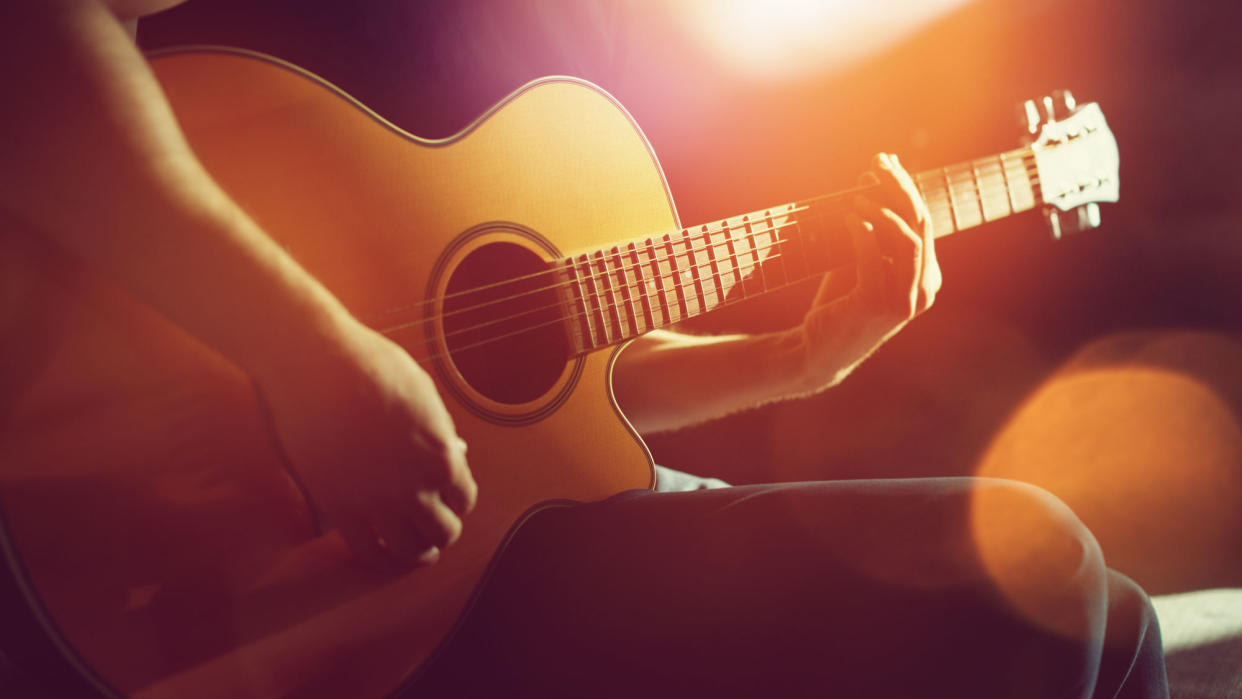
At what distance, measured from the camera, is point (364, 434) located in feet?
1.71

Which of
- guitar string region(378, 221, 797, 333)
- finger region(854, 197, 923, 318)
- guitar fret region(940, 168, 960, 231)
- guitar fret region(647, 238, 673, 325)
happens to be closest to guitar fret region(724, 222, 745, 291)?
guitar string region(378, 221, 797, 333)

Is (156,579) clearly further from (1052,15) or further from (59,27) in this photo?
(1052,15)

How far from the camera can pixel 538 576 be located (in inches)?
27.2

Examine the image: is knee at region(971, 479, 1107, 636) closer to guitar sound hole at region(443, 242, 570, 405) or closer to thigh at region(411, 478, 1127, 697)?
thigh at region(411, 478, 1127, 697)

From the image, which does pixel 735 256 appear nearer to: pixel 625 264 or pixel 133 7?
pixel 625 264

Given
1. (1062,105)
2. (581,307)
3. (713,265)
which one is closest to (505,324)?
(581,307)

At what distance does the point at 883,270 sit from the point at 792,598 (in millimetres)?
547

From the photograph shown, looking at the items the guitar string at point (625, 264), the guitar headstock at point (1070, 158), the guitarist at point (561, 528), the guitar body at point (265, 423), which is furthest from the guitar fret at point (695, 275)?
the guitar headstock at point (1070, 158)

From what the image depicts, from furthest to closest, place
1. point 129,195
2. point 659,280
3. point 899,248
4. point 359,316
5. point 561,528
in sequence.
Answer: point 899,248 < point 659,280 < point 561,528 < point 359,316 < point 129,195

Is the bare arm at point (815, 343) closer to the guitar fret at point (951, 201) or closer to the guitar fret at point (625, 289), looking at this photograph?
the guitar fret at point (951, 201)

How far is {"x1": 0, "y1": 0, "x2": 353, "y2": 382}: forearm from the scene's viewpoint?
47cm

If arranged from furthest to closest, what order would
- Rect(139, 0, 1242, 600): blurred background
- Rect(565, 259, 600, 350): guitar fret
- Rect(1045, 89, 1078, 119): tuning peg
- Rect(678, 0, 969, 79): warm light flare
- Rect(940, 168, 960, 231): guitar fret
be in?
1. Rect(139, 0, 1242, 600): blurred background
2. Rect(678, 0, 969, 79): warm light flare
3. Rect(1045, 89, 1078, 119): tuning peg
4. Rect(940, 168, 960, 231): guitar fret
5. Rect(565, 259, 600, 350): guitar fret

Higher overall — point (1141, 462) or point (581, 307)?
point (581, 307)

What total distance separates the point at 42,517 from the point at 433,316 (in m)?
0.32
